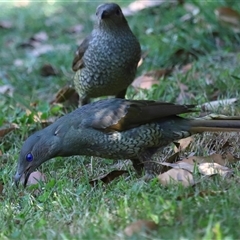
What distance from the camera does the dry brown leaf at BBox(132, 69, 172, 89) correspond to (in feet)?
23.0

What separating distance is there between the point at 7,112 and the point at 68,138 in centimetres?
208

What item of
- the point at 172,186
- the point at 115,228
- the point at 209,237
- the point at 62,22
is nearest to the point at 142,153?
the point at 172,186

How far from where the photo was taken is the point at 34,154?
4.93m

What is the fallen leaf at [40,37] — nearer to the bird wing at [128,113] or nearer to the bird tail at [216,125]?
the bird wing at [128,113]

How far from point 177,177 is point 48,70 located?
169 inches

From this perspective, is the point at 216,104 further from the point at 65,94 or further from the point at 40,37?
the point at 40,37

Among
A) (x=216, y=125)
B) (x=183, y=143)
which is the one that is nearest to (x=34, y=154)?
(x=183, y=143)

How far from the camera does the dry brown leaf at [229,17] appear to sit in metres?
7.88

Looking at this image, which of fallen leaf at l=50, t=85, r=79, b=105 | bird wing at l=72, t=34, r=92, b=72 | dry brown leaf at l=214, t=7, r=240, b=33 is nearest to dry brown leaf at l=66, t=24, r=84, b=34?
dry brown leaf at l=214, t=7, r=240, b=33

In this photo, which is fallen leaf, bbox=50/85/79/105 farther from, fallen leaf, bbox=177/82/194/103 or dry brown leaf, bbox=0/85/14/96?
fallen leaf, bbox=177/82/194/103

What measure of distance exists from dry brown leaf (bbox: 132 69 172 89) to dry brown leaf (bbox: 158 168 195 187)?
8.47ft

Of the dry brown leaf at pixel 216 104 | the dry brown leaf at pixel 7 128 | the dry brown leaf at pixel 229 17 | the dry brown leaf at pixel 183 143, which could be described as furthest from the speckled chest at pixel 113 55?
the dry brown leaf at pixel 229 17

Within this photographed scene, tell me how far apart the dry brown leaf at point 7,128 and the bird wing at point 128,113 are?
4.32ft

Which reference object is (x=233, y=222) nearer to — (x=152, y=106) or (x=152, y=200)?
(x=152, y=200)
